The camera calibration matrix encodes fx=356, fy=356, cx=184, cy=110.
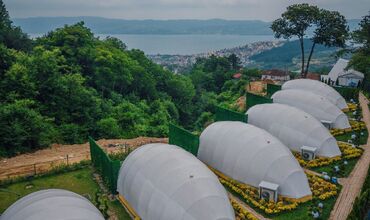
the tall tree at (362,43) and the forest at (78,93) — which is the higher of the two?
the tall tree at (362,43)

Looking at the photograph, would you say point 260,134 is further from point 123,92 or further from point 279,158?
point 123,92

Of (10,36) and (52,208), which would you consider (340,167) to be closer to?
(52,208)

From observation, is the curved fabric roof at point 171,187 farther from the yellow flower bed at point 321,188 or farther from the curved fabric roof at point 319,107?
the curved fabric roof at point 319,107

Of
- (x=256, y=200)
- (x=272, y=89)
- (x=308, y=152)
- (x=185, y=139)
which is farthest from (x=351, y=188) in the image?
(x=272, y=89)

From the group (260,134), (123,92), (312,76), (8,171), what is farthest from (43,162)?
(312,76)

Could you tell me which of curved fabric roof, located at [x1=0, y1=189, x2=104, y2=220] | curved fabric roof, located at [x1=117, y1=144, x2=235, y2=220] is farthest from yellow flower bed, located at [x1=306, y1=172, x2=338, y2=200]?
curved fabric roof, located at [x1=0, y1=189, x2=104, y2=220]

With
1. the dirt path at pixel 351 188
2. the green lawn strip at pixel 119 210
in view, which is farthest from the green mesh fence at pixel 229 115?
the green lawn strip at pixel 119 210
